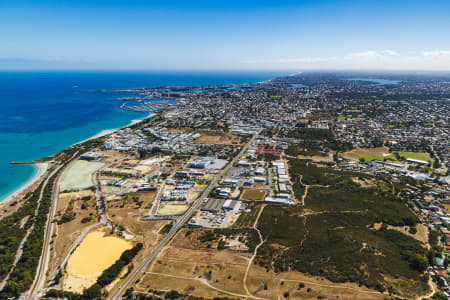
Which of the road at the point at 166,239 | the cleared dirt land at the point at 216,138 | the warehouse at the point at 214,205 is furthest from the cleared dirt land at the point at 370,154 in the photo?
the warehouse at the point at 214,205

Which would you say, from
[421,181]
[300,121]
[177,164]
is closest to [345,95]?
[300,121]

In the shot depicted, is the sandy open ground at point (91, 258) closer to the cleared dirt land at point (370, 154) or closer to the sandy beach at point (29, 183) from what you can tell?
the sandy beach at point (29, 183)

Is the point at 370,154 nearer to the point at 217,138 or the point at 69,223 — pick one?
the point at 217,138

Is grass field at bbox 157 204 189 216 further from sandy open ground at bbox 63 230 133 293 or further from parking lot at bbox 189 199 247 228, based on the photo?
sandy open ground at bbox 63 230 133 293

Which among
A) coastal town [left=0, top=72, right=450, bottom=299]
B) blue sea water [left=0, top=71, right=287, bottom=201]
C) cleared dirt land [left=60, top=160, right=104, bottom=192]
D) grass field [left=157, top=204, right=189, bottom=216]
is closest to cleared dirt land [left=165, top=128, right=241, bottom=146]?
coastal town [left=0, top=72, right=450, bottom=299]

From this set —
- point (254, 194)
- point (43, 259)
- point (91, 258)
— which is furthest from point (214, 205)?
point (43, 259)

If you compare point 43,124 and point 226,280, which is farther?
point 43,124
